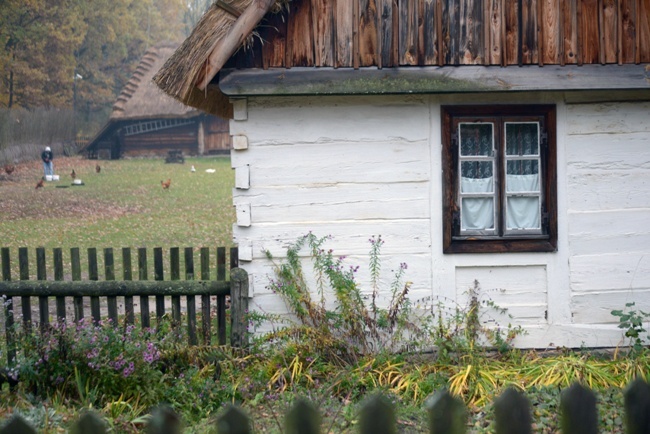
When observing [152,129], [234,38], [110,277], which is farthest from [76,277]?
[152,129]

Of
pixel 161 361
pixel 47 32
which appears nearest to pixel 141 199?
pixel 47 32

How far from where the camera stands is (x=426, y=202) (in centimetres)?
856

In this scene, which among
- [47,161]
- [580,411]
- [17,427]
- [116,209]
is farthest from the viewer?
[47,161]

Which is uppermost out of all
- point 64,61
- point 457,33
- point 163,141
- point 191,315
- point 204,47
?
point 64,61

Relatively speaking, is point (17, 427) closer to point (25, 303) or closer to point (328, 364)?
point (328, 364)

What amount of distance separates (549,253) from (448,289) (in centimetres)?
107

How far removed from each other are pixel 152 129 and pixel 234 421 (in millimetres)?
46208

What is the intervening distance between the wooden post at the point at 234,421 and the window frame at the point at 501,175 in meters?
6.19

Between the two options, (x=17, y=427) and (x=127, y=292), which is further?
(x=127, y=292)

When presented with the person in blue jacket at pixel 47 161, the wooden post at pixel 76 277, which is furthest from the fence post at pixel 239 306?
the person in blue jacket at pixel 47 161

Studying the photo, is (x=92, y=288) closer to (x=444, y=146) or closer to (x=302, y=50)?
(x=302, y=50)

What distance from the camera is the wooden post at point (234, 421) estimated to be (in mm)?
2512

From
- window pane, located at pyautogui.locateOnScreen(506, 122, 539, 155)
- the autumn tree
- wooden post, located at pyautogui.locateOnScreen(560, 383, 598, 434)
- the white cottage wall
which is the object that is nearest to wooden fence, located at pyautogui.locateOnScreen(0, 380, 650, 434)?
wooden post, located at pyautogui.locateOnScreen(560, 383, 598, 434)

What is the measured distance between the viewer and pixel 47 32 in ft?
138
